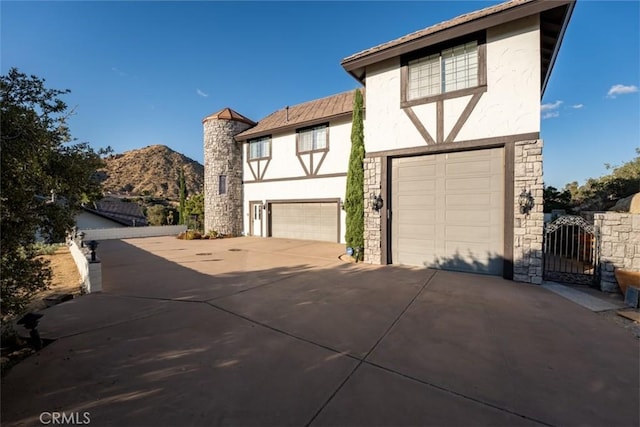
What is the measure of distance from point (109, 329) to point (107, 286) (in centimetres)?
301

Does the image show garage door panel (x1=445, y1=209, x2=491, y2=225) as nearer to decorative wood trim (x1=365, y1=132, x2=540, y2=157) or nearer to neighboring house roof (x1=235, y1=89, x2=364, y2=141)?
decorative wood trim (x1=365, y1=132, x2=540, y2=157)

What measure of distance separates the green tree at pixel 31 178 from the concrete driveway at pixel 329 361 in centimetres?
110

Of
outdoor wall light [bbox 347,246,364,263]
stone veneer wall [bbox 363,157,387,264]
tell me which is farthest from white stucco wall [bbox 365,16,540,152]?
outdoor wall light [bbox 347,246,364,263]

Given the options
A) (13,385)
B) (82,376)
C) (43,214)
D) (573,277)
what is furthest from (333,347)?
(573,277)

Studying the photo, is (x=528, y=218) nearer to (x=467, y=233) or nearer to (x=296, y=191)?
(x=467, y=233)

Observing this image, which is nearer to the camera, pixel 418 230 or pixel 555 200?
pixel 418 230

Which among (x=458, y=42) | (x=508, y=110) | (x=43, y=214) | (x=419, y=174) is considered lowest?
(x=43, y=214)

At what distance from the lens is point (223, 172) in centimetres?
1576

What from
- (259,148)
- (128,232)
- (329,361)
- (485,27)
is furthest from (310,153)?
(128,232)

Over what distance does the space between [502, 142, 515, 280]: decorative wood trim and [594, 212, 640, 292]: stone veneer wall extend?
1.70 meters

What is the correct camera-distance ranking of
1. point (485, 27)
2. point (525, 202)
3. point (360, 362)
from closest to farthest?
point (360, 362), point (525, 202), point (485, 27)

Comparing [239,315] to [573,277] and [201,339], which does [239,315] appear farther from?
[573,277]

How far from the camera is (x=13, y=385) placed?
2.59 metres

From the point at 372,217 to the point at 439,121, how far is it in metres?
3.23
